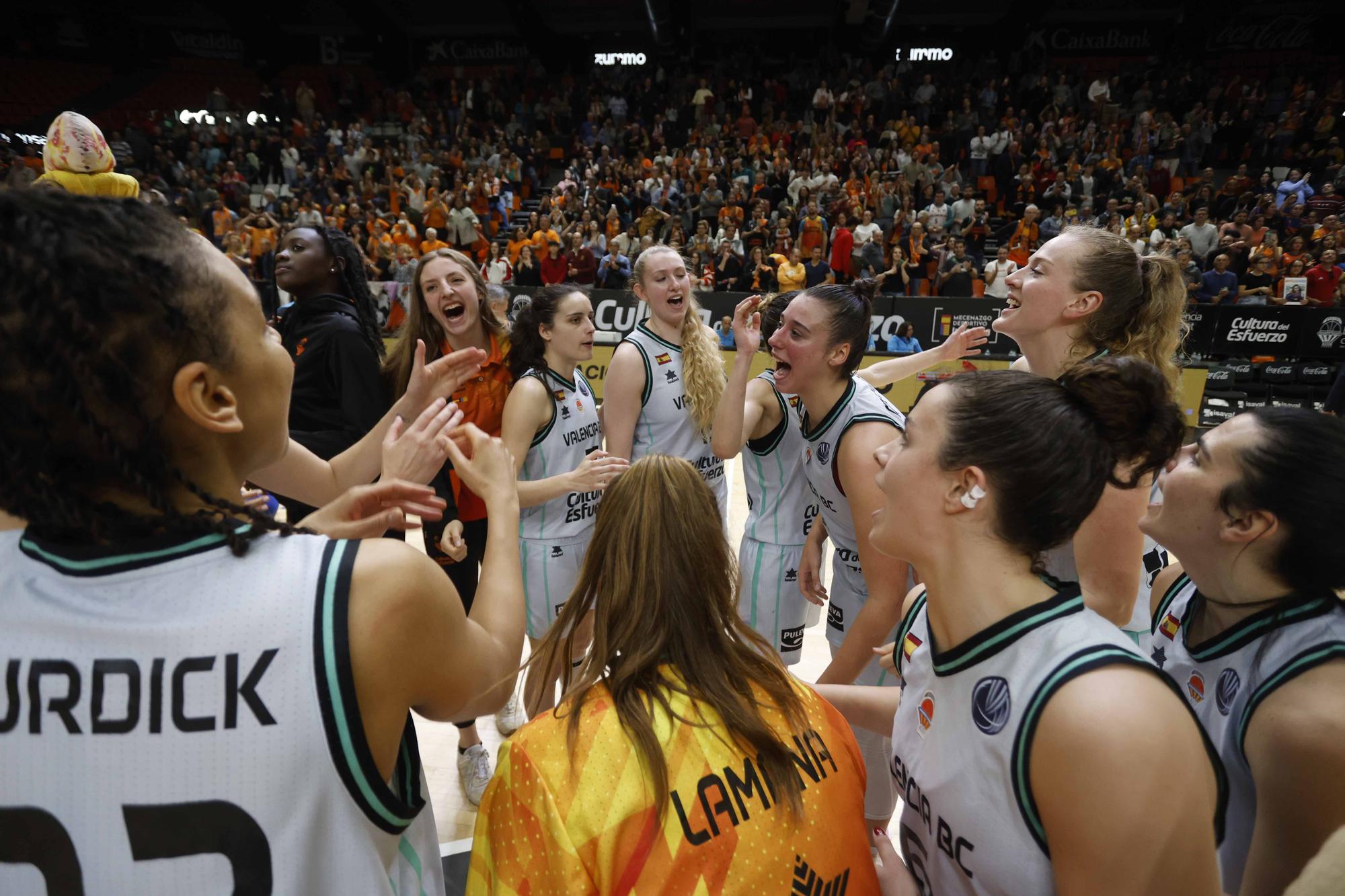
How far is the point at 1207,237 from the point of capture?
41.5 ft

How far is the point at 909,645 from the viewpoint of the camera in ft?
5.29

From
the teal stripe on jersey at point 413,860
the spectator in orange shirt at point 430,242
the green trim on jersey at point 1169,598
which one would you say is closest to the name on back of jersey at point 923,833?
the green trim on jersey at point 1169,598

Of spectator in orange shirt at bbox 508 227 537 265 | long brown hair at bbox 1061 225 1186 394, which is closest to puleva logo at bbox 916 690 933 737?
long brown hair at bbox 1061 225 1186 394

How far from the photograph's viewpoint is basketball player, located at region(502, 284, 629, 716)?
3.36 m

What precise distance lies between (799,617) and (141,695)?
279 centimetres

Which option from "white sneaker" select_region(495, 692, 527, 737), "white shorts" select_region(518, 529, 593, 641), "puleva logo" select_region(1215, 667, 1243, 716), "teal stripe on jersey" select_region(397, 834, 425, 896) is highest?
"puleva logo" select_region(1215, 667, 1243, 716)

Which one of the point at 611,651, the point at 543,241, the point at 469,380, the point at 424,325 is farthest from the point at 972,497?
the point at 543,241

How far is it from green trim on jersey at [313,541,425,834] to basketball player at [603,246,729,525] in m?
2.65

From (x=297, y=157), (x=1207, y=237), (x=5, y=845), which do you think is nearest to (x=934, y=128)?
(x=1207, y=237)

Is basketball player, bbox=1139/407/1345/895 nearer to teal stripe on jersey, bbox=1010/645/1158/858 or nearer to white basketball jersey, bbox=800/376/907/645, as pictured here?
teal stripe on jersey, bbox=1010/645/1158/858

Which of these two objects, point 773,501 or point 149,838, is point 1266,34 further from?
point 149,838

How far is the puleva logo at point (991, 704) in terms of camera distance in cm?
121

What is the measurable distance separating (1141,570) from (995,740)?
120 centimetres

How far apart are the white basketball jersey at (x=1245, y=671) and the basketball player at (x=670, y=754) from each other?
683mm
